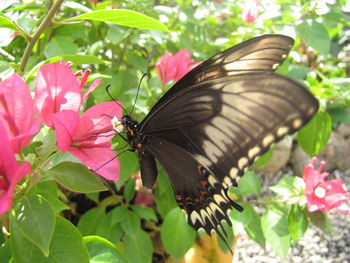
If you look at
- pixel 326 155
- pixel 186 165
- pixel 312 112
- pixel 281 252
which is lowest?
pixel 326 155

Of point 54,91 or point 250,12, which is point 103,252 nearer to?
point 54,91

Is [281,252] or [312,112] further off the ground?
[312,112]

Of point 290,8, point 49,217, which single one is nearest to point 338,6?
point 290,8

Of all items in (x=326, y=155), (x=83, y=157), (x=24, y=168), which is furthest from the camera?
(x=326, y=155)

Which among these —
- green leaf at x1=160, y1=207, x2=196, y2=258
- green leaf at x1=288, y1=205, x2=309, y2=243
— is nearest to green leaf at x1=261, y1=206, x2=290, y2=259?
green leaf at x1=288, y1=205, x2=309, y2=243

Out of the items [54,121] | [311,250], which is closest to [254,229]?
[54,121]

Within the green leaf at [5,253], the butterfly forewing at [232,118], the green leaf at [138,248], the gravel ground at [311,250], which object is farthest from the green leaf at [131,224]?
the gravel ground at [311,250]

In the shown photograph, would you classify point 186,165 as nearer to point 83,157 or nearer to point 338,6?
point 83,157

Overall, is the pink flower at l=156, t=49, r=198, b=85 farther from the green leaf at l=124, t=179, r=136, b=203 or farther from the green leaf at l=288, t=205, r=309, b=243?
the green leaf at l=288, t=205, r=309, b=243
